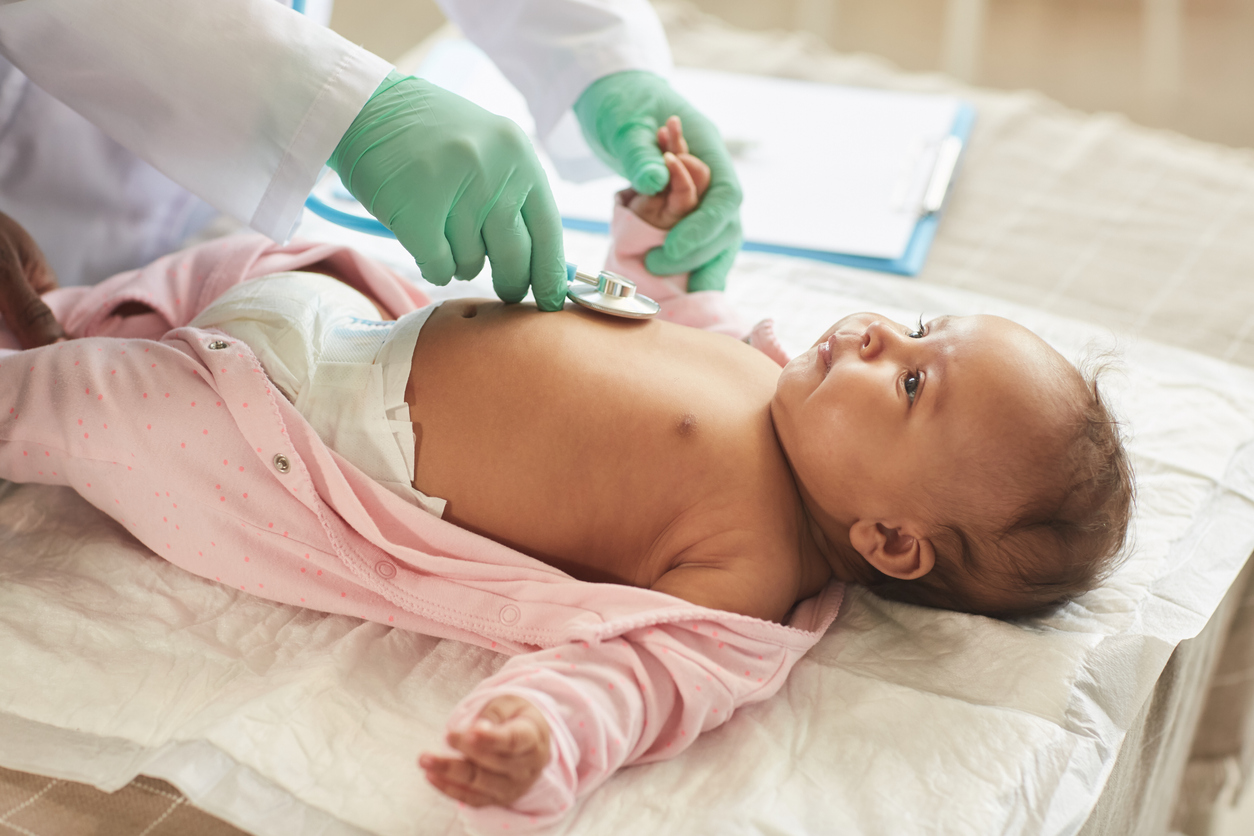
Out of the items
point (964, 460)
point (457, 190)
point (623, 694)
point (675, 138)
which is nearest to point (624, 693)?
point (623, 694)

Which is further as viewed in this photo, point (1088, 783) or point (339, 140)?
point (339, 140)

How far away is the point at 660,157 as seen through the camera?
48.2 inches

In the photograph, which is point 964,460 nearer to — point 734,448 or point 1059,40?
point 734,448

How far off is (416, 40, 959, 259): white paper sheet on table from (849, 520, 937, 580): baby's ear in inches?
26.3

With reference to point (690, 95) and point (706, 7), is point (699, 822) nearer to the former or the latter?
point (690, 95)

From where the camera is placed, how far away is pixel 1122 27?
3.51 meters

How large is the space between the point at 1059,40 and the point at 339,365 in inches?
128

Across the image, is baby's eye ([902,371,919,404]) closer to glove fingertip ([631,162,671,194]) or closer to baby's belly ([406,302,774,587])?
baby's belly ([406,302,774,587])

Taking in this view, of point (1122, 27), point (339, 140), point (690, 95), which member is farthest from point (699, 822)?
point (1122, 27)

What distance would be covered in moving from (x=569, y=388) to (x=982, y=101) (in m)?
1.28

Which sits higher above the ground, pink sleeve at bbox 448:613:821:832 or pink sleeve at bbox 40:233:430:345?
pink sleeve at bbox 40:233:430:345

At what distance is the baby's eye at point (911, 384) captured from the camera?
92cm

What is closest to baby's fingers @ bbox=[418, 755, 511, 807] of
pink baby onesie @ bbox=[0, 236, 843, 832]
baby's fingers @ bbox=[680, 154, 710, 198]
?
pink baby onesie @ bbox=[0, 236, 843, 832]

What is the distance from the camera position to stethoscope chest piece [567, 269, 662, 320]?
3.32 ft
